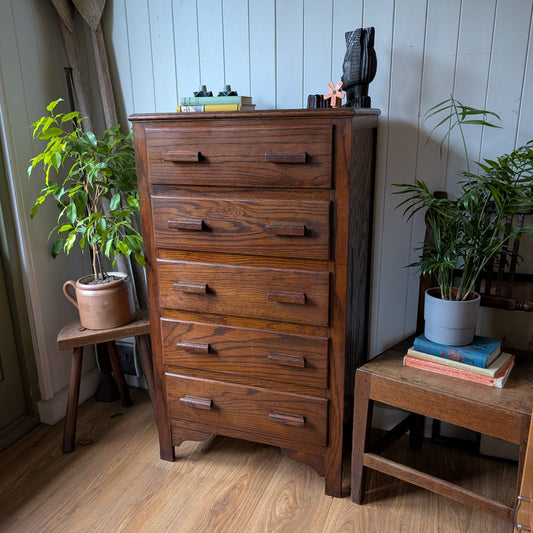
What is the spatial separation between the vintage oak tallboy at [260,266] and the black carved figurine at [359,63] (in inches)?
3.7

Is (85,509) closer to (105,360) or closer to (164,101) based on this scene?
(105,360)

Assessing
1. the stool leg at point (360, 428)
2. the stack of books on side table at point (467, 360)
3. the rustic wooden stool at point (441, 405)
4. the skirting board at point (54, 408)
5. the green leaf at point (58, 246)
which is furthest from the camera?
the skirting board at point (54, 408)

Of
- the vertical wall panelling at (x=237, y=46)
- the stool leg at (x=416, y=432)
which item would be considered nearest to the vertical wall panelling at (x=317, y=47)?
the vertical wall panelling at (x=237, y=46)

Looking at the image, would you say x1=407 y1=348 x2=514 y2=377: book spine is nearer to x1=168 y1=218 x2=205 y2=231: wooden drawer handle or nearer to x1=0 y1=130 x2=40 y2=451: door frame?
x1=168 y1=218 x2=205 y2=231: wooden drawer handle

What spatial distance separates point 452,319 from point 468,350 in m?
0.10

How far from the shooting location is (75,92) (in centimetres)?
203

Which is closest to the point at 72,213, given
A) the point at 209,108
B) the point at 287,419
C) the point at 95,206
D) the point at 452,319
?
the point at 95,206

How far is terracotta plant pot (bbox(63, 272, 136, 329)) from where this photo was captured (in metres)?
1.82

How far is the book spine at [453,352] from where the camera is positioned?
1412 mm

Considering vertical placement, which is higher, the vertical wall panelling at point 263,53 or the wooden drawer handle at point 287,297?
the vertical wall panelling at point 263,53

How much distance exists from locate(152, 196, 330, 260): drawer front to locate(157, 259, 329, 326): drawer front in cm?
6

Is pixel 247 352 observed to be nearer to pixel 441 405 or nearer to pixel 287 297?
pixel 287 297

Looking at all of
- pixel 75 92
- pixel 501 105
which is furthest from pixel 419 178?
pixel 75 92

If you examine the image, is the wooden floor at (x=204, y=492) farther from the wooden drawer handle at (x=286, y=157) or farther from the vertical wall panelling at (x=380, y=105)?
the wooden drawer handle at (x=286, y=157)
